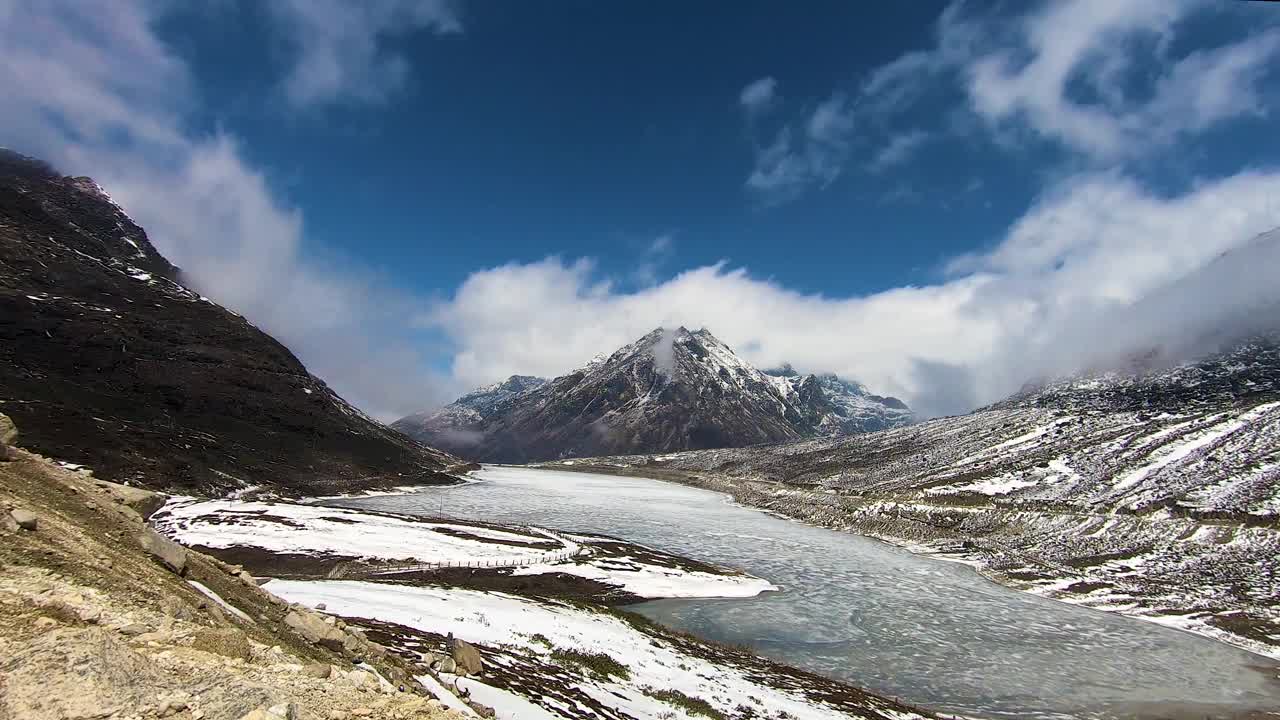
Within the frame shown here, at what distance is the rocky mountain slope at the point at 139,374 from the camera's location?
80.3 metres

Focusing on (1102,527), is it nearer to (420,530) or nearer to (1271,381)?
(420,530)

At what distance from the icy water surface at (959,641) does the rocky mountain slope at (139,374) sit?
73795mm

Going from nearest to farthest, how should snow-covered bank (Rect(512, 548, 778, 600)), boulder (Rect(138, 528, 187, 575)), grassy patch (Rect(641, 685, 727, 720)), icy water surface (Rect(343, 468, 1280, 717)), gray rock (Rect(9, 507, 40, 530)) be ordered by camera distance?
gray rock (Rect(9, 507, 40, 530)), boulder (Rect(138, 528, 187, 575)), grassy patch (Rect(641, 685, 727, 720)), icy water surface (Rect(343, 468, 1280, 717)), snow-covered bank (Rect(512, 548, 778, 600))

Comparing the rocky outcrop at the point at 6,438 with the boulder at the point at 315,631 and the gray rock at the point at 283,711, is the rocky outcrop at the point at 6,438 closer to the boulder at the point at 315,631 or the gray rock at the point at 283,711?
the boulder at the point at 315,631

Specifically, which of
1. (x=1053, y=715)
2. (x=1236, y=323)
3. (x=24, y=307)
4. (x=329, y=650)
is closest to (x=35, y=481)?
(x=329, y=650)

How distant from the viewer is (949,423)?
17938 cm

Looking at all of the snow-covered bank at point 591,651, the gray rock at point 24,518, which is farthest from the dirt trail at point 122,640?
the snow-covered bank at point 591,651

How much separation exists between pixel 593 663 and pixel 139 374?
134053 millimetres

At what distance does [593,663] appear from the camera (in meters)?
22.6

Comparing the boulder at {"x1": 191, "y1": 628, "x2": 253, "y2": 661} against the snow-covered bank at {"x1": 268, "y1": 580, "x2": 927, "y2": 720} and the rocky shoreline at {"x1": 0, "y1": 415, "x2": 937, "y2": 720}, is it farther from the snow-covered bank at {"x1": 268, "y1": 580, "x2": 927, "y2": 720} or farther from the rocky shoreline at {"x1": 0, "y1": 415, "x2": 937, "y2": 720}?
the snow-covered bank at {"x1": 268, "y1": 580, "x2": 927, "y2": 720}

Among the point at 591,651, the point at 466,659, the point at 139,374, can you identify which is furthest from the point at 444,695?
the point at 139,374

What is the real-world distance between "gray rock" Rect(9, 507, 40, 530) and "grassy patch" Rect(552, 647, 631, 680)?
16.8 metres

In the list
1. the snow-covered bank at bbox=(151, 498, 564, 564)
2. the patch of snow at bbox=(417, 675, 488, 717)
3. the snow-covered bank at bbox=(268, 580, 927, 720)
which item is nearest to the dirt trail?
the patch of snow at bbox=(417, 675, 488, 717)

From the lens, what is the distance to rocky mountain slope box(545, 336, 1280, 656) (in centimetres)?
5091
